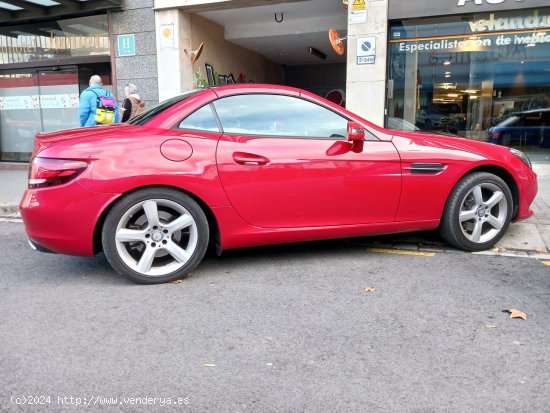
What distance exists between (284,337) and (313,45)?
496 inches

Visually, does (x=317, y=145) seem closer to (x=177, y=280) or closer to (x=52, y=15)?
(x=177, y=280)

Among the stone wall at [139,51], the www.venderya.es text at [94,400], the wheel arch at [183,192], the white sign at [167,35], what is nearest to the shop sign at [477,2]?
the white sign at [167,35]

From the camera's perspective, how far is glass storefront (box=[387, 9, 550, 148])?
8.87 metres

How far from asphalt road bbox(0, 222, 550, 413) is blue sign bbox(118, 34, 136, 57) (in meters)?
7.66

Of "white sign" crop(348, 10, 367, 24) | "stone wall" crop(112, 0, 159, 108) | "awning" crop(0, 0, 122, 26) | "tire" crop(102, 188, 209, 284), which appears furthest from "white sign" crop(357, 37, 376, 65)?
"tire" crop(102, 188, 209, 284)

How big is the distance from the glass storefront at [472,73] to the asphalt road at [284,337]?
216 inches

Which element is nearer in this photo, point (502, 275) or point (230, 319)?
point (230, 319)

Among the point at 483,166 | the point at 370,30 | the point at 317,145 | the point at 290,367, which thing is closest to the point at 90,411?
the point at 290,367

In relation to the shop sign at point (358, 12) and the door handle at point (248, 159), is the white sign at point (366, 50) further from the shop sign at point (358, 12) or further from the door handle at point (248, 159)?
the door handle at point (248, 159)

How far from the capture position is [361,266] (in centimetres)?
414

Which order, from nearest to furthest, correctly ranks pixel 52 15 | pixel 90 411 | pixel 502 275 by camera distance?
1. pixel 90 411
2. pixel 502 275
3. pixel 52 15

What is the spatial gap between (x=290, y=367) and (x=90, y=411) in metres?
0.99

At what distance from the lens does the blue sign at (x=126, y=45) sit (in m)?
10.7

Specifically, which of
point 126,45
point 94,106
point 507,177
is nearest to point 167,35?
point 126,45
